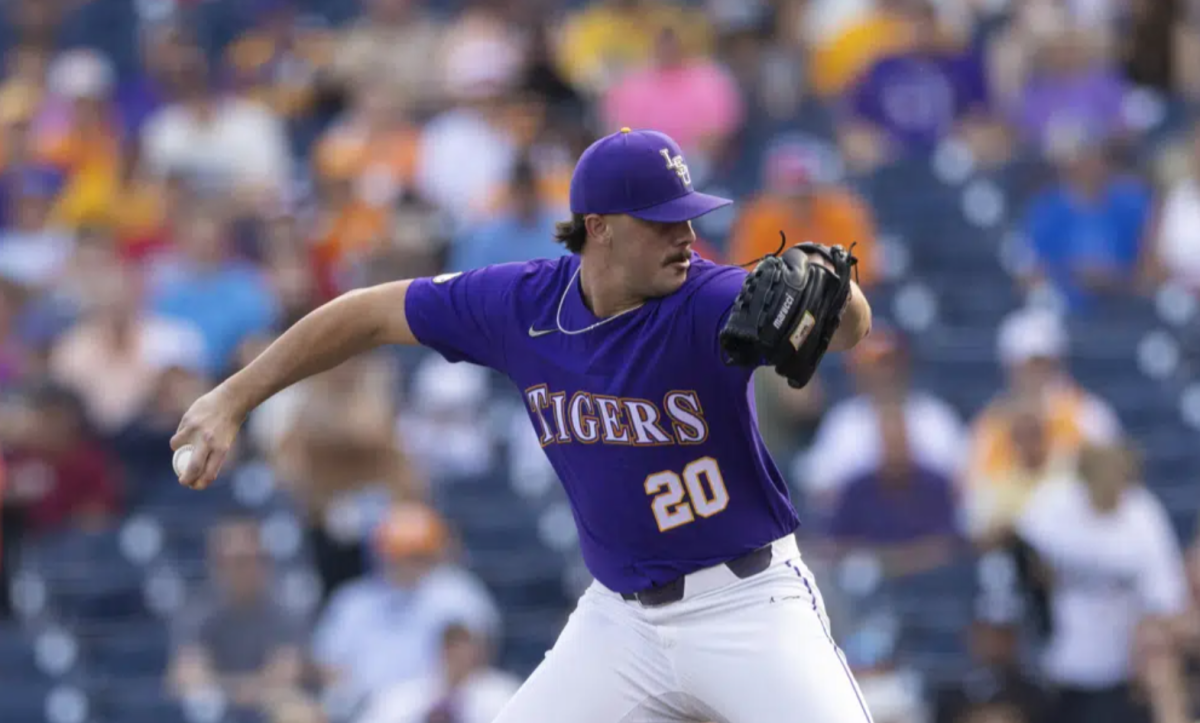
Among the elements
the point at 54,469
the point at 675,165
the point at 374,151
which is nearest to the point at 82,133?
the point at 374,151

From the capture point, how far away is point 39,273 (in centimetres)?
1107

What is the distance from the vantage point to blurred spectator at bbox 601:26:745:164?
1109cm

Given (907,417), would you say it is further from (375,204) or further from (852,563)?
(375,204)

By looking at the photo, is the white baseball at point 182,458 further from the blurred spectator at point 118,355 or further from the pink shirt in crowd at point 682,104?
the pink shirt in crowd at point 682,104

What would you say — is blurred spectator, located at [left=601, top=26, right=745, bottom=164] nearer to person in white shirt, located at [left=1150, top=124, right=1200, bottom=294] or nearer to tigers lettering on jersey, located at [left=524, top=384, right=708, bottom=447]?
person in white shirt, located at [left=1150, top=124, right=1200, bottom=294]

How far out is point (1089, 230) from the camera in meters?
10.1

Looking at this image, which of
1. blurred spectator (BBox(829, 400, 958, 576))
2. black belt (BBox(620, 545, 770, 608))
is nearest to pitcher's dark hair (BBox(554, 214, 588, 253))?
black belt (BBox(620, 545, 770, 608))

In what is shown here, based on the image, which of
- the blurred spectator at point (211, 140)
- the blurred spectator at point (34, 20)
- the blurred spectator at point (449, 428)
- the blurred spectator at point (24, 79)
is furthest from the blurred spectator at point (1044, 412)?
the blurred spectator at point (34, 20)

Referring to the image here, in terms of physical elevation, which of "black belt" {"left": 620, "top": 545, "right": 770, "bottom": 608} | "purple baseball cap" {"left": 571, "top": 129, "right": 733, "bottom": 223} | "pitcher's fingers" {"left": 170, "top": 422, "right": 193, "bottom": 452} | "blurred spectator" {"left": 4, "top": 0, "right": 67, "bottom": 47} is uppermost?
"blurred spectator" {"left": 4, "top": 0, "right": 67, "bottom": 47}

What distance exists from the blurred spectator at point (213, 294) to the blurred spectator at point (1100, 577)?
13.0 ft

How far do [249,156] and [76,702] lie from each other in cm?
406

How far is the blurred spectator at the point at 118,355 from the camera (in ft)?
31.9

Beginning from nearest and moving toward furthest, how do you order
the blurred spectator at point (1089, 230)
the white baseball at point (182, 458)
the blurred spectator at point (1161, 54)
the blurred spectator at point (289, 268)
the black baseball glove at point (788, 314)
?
the black baseball glove at point (788, 314) < the white baseball at point (182, 458) < the blurred spectator at point (289, 268) < the blurred spectator at point (1089, 230) < the blurred spectator at point (1161, 54)

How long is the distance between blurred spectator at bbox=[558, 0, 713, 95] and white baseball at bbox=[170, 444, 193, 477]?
290 inches
